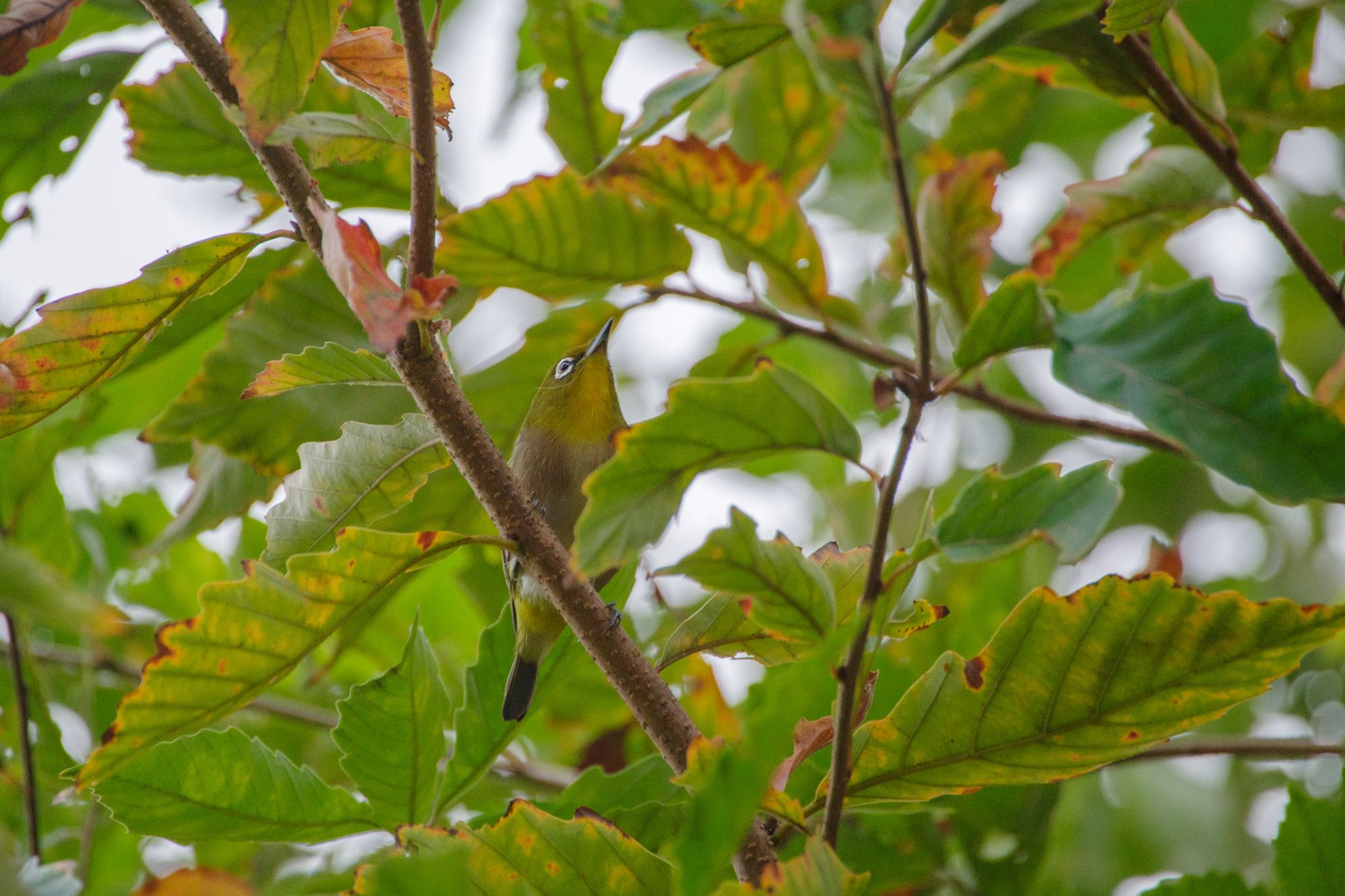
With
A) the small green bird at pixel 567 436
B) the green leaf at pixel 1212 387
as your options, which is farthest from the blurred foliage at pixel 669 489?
the small green bird at pixel 567 436

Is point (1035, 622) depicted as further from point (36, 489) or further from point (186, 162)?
point (36, 489)

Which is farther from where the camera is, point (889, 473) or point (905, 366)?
point (905, 366)

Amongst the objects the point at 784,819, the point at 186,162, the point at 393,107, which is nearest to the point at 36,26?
the point at 393,107

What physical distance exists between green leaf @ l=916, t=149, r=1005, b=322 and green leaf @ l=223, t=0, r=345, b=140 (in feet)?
2.49

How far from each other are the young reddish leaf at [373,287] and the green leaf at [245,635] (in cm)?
31

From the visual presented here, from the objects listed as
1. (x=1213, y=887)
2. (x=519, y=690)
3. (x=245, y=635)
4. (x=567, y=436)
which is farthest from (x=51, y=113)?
(x=1213, y=887)

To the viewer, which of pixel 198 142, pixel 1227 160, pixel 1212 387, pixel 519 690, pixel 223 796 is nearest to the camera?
pixel 1212 387

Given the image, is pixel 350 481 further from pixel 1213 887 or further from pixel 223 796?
pixel 1213 887

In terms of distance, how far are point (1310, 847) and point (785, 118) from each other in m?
1.53

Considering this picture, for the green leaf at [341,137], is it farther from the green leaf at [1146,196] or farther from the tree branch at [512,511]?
the green leaf at [1146,196]

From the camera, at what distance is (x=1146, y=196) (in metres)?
1.78

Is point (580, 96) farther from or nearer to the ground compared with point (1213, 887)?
farther from the ground

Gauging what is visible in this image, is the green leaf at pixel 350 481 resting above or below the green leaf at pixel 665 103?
below

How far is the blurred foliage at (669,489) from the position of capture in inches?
42.3
